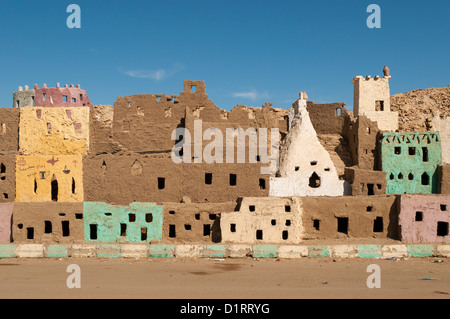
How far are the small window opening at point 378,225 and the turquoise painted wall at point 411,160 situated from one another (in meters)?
5.54

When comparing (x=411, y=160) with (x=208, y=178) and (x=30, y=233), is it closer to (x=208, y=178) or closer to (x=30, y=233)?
(x=208, y=178)

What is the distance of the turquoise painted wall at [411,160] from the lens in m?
30.3

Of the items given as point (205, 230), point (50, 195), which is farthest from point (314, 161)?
point (50, 195)

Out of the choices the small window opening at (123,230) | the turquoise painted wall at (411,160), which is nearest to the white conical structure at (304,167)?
the turquoise painted wall at (411,160)

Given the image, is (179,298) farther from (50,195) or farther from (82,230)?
(50,195)

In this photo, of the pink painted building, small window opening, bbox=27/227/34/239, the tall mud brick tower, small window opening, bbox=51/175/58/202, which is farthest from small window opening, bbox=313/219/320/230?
small window opening, bbox=51/175/58/202

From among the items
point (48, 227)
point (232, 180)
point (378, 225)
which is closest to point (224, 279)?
point (232, 180)

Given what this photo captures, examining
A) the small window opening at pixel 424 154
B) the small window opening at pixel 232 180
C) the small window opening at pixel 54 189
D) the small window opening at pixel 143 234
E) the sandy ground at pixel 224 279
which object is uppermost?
the small window opening at pixel 424 154

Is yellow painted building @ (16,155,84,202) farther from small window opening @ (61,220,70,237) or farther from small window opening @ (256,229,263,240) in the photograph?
small window opening @ (256,229,263,240)

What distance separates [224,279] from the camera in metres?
19.8

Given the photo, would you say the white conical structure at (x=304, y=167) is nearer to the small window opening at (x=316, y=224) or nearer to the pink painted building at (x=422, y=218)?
the small window opening at (x=316, y=224)

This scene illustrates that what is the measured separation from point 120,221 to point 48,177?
6272 mm

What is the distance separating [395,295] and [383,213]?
889cm

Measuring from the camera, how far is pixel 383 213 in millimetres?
25344
